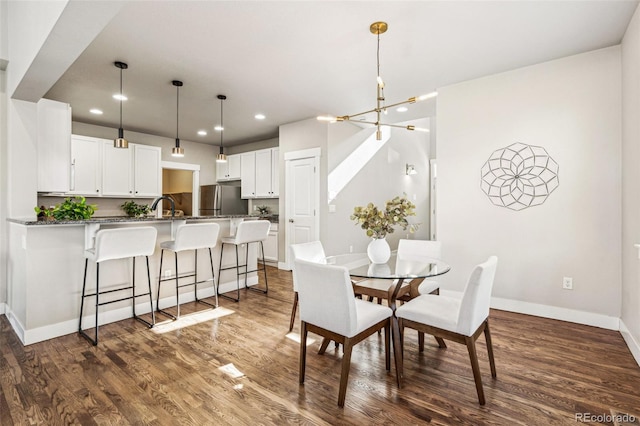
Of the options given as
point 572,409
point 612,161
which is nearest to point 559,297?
point 612,161

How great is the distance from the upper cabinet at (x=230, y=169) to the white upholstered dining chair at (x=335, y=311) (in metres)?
5.32

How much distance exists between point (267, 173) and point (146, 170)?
2291 mm

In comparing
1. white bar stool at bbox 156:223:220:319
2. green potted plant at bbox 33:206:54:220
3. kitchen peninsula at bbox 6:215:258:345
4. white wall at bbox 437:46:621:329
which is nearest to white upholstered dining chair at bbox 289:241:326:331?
white bar stool at bbox 156:223:220:319

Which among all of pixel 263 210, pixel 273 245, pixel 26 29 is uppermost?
pixel 26 29

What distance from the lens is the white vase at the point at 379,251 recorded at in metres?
2.49

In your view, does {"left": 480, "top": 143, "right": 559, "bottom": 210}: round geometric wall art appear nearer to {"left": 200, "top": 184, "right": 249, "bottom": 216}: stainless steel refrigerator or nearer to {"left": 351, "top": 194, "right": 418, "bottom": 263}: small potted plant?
{"left": 351, "top": 194, "right": 418, "bottom": 263}: small potted plant

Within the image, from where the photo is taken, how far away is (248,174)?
260 inches

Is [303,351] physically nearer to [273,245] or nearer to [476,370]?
[476,370]

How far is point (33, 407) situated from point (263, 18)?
3.01 meters

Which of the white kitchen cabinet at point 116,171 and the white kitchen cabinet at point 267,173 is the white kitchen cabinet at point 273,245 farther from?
the white kitchen cabinet at point 116,171

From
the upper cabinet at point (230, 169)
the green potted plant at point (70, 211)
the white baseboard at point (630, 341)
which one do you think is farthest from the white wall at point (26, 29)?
the white baseboard at point (630, 341)

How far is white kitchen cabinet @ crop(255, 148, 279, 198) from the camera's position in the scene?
6.08 meters

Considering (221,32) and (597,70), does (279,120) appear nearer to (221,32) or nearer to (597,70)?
(221,32)

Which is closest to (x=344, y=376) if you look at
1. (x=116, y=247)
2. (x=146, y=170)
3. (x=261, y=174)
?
(x=116, y=247)
